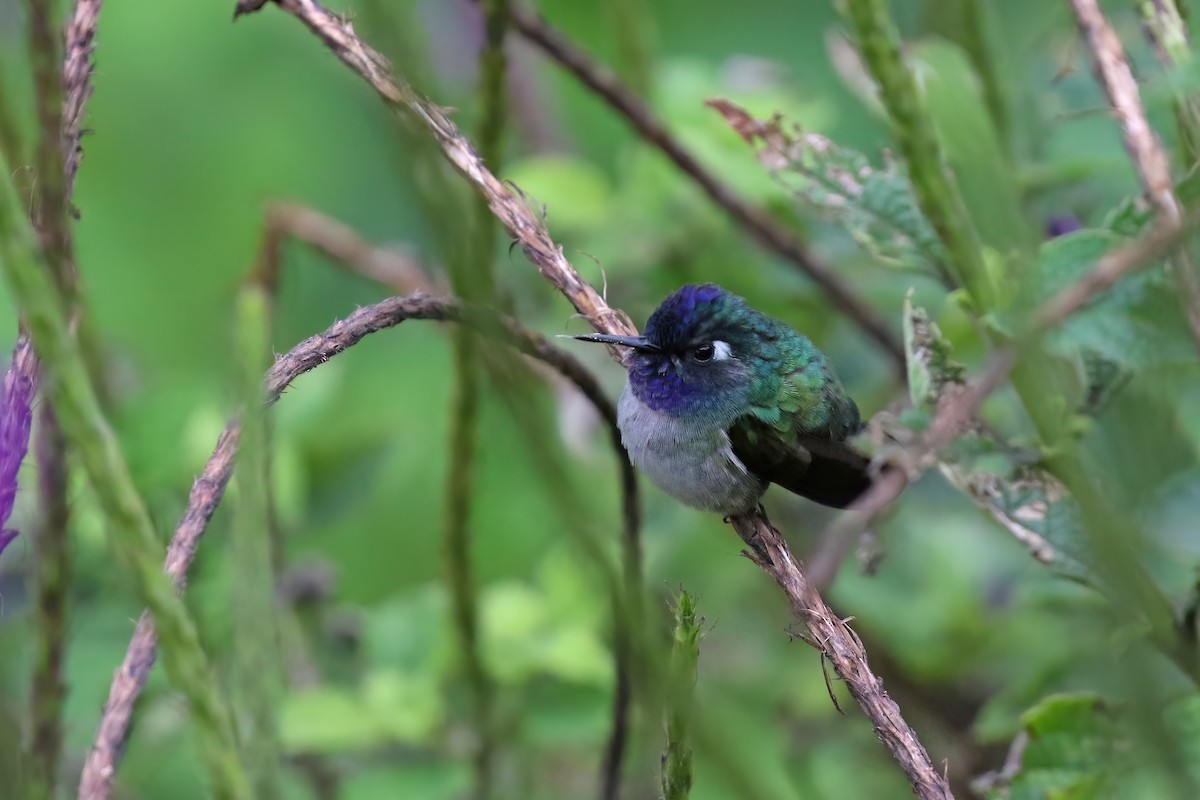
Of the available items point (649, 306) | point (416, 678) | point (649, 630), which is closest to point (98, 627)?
point (416, 678)

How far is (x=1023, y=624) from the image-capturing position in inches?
105

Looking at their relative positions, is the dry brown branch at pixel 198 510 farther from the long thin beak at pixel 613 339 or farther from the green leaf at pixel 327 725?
the green leaf at pixel 327 725

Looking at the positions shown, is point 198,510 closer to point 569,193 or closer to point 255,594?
point 255,594

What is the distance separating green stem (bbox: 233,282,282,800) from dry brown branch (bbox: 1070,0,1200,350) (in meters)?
1.11

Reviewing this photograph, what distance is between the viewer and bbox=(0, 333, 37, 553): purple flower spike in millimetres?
1258

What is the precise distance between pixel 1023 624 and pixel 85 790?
2.05 metres

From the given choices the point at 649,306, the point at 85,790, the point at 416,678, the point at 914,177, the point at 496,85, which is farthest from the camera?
the point at 649,306

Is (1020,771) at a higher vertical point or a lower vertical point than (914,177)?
lower

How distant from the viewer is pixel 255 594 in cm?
95

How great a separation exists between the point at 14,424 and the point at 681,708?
0.73 metres

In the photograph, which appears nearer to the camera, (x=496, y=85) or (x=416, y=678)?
(x=496, y=85)

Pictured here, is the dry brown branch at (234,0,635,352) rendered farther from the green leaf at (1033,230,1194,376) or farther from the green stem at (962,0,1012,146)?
the green stem at (962,0,1012,146)

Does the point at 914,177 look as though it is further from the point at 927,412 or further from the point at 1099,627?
the point at 1099,627

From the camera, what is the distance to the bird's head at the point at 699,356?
2.42m
